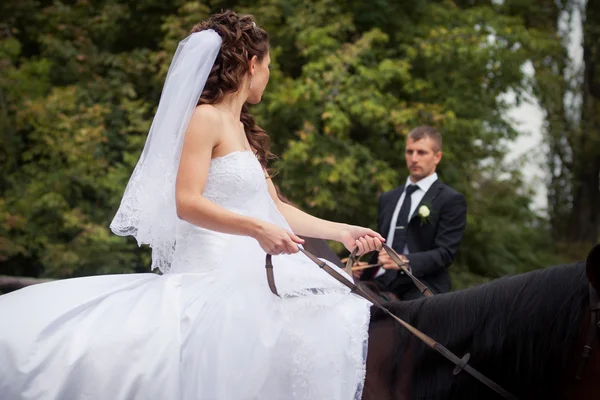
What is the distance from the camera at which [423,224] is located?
552 cm

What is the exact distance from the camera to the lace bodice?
10.4 ft

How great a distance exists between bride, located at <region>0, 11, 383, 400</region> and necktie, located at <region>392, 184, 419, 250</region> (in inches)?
86.3

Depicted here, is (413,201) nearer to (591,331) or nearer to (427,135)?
(427,135)

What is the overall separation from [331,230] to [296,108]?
21.4 ft

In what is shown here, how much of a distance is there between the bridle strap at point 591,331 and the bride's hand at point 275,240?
1023 millimetres

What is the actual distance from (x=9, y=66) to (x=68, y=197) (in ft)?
6.56

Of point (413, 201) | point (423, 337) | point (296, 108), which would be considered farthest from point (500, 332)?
point (296, 108)

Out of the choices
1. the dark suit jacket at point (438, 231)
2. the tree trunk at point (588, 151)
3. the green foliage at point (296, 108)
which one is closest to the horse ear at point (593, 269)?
the dark suit jacket at point (438, 231)

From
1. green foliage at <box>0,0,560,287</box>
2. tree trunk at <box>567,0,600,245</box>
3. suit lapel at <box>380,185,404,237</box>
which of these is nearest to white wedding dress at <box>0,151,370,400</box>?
suit lapel at <box>380,185,404,237</box>

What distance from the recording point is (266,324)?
283 centimetres

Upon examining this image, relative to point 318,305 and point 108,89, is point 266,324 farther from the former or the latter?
point 108,89

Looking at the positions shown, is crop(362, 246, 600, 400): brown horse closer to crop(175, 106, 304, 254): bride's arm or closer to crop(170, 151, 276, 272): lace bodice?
crop(175, 106, 304, 254): bride's arm

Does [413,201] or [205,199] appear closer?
[205,199]

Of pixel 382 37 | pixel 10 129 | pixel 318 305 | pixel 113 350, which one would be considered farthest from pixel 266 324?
pixel 10 129
